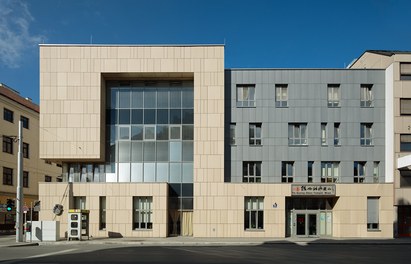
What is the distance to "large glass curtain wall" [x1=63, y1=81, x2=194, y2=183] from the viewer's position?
116ft

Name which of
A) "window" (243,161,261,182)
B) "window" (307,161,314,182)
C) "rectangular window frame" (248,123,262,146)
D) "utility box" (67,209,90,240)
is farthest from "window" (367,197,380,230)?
"utility box" (67,209,90,240)

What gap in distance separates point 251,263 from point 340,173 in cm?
1953

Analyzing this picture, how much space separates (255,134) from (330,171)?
6.79m

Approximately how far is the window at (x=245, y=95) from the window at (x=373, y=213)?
12.2 meters

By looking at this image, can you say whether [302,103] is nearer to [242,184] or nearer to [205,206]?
[242,184]

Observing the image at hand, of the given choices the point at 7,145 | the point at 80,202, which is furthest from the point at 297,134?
the point at 7,145

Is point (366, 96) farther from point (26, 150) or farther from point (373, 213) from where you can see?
point (26, 150)

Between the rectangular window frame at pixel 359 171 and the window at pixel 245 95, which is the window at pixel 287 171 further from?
the window at pixel 245 95

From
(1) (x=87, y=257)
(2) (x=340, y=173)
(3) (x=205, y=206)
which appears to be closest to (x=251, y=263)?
(1) (x=87, y=257)

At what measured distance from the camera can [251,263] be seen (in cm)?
1766

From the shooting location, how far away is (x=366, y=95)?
35.7 meters

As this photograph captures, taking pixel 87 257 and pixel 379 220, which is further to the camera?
pixel 379 220

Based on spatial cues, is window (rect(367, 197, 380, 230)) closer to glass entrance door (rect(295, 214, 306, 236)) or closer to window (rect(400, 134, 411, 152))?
window (rect(400, 134, 411, 152))

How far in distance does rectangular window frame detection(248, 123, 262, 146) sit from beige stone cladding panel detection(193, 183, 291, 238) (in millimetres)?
3603
